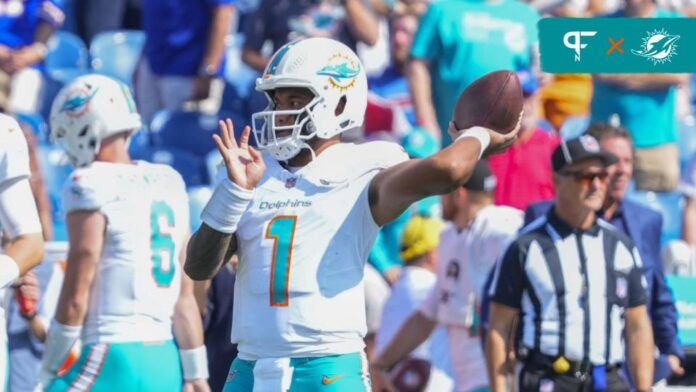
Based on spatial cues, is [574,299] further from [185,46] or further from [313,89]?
Result: [185,46]

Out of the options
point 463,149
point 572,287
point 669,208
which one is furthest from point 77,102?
point 669,208

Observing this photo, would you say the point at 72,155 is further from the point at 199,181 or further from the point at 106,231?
the point at 199,181

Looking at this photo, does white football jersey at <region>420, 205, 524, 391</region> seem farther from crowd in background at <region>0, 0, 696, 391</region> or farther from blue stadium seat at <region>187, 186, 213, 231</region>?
blue stadium seat at <region>187, 186, 213, 231</region>

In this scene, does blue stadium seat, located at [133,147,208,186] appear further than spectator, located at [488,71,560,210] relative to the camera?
Yes

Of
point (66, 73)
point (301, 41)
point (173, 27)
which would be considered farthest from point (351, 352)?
point (66, 73)

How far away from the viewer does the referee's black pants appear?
21.7 ft

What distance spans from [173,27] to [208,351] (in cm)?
370

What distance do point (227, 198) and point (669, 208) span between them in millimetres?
5568

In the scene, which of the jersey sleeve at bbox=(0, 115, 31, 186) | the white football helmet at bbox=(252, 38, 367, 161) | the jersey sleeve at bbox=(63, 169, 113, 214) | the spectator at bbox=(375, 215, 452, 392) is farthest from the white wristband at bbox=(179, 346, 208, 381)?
the spectator at bbox=(375, 215, 452, 392)

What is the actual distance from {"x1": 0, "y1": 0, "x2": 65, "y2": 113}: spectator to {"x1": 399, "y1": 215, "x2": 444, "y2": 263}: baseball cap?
9.86 feet

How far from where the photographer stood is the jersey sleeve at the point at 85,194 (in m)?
6.12

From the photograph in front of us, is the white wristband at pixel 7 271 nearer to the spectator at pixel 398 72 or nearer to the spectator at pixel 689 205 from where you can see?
the spectator at pixel 689 205

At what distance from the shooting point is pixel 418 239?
8398mm

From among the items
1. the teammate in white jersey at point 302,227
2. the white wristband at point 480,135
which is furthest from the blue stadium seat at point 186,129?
the white wristband at point 480,135
